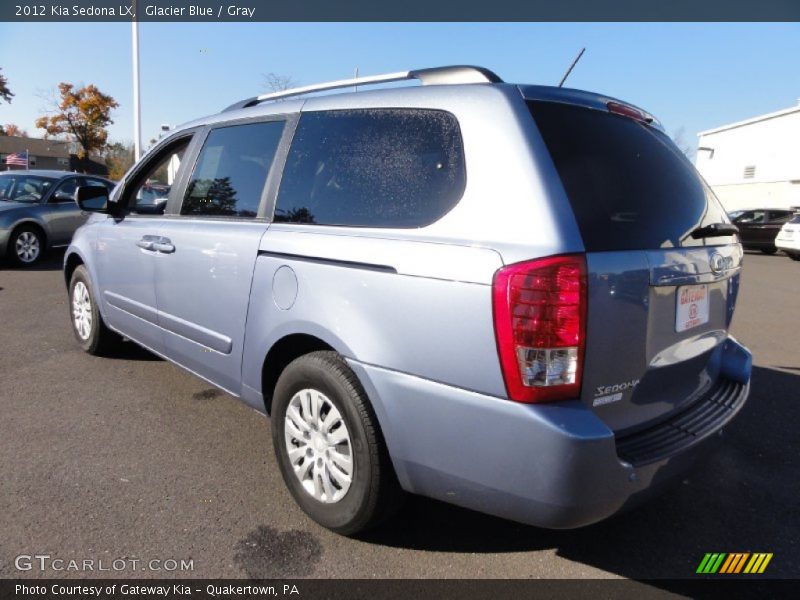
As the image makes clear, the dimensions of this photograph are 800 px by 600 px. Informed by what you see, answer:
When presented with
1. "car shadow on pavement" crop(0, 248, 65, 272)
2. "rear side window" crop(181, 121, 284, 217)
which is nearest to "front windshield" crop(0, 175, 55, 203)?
"car shadow on pavement" crop(0, 248, 65, 272)

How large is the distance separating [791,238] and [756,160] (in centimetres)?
2109

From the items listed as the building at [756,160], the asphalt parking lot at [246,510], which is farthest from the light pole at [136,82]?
the building at [756,160]

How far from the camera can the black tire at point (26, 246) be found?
9.66 metres

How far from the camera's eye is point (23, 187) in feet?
33.8

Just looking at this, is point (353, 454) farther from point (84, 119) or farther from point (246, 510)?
point (84, 119)

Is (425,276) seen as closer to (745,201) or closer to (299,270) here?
(299,270)

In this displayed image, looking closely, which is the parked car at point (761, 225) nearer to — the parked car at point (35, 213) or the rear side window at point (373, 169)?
the parked car at point (35, 213)

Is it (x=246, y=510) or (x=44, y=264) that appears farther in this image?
(x=44, y=264)

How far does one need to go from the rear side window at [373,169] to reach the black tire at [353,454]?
643mm

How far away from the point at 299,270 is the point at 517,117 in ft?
3.67

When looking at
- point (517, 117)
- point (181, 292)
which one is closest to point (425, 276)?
point (517, 117)

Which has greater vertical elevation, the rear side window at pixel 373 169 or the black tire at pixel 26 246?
the rear side window at pixel 373 169

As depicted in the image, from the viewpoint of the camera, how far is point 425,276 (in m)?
2.01

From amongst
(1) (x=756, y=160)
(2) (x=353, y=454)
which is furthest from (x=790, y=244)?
(1) (x=756, y=160)
